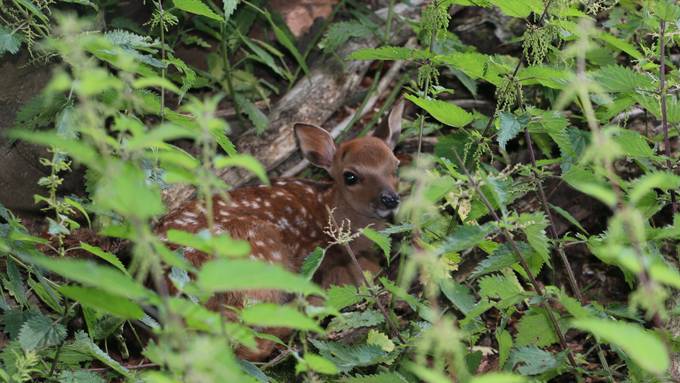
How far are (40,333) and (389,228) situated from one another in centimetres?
133

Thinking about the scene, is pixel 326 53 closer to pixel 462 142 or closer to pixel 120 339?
pixel 462 142

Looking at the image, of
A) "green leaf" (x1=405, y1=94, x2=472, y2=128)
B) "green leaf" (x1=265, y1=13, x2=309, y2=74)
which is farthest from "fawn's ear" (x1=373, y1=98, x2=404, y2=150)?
"green leaf" (x1=405, y1=94, x2=472, y2=128)

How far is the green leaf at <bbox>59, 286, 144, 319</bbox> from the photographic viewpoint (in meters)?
2.01

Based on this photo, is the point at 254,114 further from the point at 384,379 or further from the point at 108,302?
the point at 108,302

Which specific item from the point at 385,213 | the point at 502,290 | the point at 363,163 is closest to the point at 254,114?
the point at 363,163

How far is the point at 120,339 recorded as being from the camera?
4047 mm

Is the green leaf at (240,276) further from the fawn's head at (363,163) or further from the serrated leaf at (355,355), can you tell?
the fawn's head at (363,163)

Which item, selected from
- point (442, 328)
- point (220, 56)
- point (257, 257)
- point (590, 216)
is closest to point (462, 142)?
point (590, 216)

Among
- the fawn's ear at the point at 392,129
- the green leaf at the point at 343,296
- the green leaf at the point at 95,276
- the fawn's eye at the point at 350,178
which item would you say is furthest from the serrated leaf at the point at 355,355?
the fawn's ear at the point at 392,129

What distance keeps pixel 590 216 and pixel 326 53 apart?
203 centimetres

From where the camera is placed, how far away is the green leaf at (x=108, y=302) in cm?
201

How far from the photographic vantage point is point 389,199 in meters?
5.08

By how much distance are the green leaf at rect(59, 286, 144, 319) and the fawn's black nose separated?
3.09 m

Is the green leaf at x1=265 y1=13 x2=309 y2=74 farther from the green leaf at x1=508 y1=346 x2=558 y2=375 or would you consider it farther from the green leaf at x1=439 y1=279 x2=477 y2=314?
the green leaf at x1=508 y1=346 x2=558 y2=375
